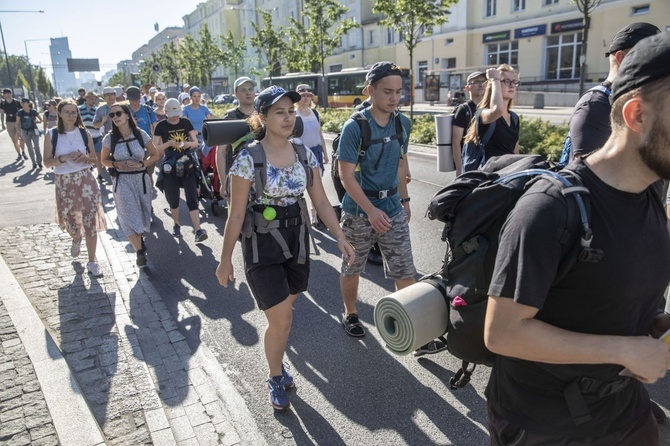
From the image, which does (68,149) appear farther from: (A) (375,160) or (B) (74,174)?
(A) (375,160)

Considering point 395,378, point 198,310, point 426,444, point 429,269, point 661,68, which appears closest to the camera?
point 661,68

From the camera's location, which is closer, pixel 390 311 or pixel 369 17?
pixel 390 311

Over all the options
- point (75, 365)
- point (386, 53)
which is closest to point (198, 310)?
point (75, 365)

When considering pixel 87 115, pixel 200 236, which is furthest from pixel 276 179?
pixel 87 115

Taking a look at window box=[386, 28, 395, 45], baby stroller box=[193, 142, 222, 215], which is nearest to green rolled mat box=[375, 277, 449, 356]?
baby stroller box=[193, 142, 222, 215]

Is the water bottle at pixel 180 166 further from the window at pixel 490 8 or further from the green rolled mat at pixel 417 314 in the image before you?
the window at pixel 490 8

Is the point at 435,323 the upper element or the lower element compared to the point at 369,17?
lower

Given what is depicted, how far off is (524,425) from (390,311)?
21.5 inches

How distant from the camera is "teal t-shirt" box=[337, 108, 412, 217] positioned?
12.0 feet

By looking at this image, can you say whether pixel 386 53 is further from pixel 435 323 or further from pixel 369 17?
pixel 435 323

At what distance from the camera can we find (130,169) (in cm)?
590

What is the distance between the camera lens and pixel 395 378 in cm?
350

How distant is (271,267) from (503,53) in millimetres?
39776

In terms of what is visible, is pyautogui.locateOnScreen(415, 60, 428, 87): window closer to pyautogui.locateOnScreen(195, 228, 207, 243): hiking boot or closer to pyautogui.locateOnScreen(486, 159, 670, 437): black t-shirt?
pyautogui.locateOnScreen(195, 228, 207, 243): hiking boot
